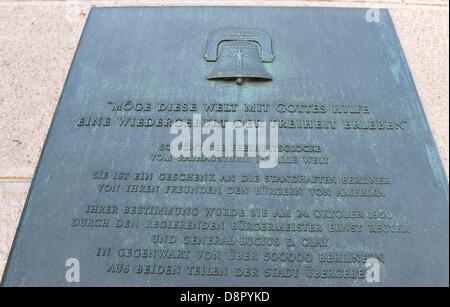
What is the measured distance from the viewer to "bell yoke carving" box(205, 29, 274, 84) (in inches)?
101

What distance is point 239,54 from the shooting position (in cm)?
261

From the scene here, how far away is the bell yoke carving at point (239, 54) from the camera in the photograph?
2566 millimetres

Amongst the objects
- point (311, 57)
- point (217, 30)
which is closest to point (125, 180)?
point (217, 30)

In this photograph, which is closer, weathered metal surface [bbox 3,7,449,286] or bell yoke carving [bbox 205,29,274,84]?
weathered metal surface [bbox 3,7,449,286]

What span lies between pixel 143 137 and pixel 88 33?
1.06 metres

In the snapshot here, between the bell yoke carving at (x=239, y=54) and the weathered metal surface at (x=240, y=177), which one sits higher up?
the bell yoke carving at (x=239, y=54)

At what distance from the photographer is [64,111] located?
2467 millimetres

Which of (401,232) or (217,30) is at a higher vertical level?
(217,30)

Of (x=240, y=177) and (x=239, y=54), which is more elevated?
(x=239, y=54)

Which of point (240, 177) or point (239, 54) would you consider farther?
point (239, 54)

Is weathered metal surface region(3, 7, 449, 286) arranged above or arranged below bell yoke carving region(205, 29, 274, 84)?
below

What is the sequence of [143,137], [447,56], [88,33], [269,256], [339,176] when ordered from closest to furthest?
[269,256] → [339,176] → [143,137] → [88,33] → [447,56]

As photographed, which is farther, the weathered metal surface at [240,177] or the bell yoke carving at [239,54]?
the bell yoke carving at [239,54]

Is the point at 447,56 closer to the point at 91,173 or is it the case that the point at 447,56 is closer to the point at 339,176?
the point at 339,176
